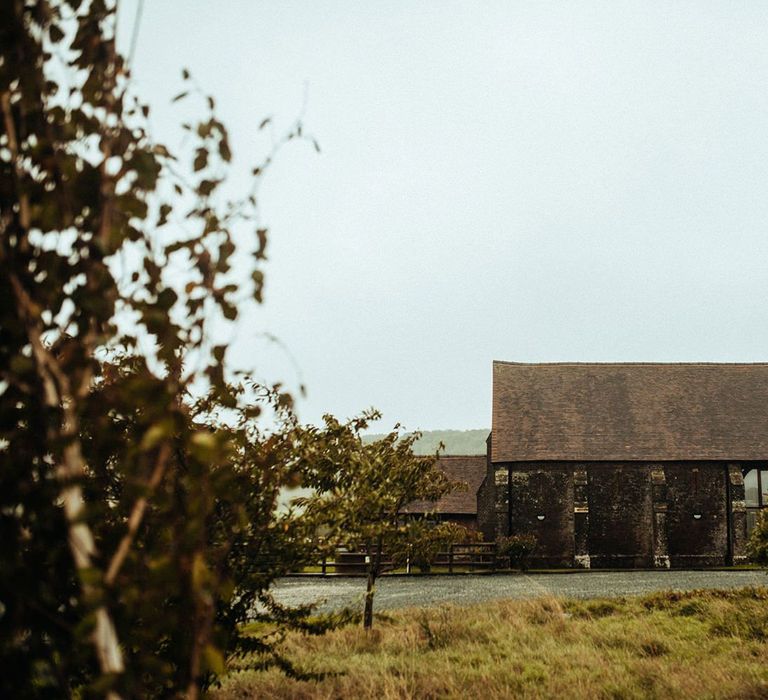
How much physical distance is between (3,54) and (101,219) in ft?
2.03

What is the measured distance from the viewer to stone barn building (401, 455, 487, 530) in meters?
39.7

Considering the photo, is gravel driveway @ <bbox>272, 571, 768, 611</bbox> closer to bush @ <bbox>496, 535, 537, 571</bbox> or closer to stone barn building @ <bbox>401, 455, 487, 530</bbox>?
bush @ <bbox>496, 535, 537, 571</bbox>

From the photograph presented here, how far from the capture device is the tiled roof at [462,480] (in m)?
39.6

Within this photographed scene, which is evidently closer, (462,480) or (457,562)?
(457,562)

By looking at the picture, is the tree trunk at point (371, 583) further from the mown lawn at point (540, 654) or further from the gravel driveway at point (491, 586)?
the gravel driveway at point (491, 586)

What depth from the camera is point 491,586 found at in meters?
24.7

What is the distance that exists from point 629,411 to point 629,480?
4703 millimetres

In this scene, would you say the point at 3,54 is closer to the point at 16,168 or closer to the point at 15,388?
the point at 16,168

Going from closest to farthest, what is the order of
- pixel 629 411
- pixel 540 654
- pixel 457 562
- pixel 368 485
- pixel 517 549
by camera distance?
pixel 368 485 < pixel 540 654 < pixel 457 562 < pixel 517 549 < pixel 629 411

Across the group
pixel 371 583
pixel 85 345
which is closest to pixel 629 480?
pixel 371 583

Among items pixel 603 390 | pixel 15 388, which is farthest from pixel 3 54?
pixel 603 390

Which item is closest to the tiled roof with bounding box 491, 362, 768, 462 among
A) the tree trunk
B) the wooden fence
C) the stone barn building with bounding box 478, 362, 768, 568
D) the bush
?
the stone barn building with bounding box 478, 362, 768, 568

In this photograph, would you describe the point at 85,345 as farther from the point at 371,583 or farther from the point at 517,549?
the point at 517,549

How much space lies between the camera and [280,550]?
5.64 meters
